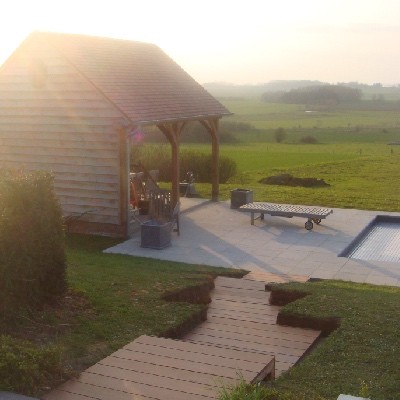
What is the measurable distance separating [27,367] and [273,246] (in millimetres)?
9038

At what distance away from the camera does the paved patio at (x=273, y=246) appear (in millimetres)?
12250

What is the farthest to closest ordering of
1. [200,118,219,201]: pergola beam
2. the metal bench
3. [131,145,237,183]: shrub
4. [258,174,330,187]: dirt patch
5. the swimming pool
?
[131,145,237,183]: shrub < [258,174,330,187]: dirt patch < [200,118,219,201]: pergola beam < the metal bench < the swimming pool

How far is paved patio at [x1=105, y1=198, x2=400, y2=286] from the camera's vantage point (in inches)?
482

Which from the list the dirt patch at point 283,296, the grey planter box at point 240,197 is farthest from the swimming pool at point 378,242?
the dirt patch at point 283,296

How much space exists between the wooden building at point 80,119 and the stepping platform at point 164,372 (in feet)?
27.8

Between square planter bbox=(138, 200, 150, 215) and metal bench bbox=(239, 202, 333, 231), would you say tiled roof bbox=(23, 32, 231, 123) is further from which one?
metal bench bbox=(239, 202, 333, 231)

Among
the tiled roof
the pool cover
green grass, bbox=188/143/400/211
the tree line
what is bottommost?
the pool cover

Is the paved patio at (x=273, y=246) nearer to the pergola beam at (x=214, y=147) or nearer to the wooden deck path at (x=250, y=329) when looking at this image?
the pergola beam at (x=214, y=147)

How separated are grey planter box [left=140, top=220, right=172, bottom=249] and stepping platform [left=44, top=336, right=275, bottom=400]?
7.06 metres

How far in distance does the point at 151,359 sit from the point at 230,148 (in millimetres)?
44319

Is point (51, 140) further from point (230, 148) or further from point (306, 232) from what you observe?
point (230, 148)

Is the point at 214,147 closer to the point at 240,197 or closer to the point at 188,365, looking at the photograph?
the point at 240,197

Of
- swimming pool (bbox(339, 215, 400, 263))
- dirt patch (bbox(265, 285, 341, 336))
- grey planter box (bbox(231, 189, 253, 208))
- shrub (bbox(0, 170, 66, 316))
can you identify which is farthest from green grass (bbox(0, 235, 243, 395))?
grey planter box (bbox(231, 189, 253, 208))

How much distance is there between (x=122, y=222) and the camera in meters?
Result: 14.8
